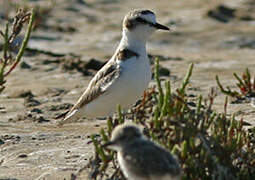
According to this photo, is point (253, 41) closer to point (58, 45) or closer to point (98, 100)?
point (58, 45)

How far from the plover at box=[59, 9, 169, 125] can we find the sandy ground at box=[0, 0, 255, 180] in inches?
13.5

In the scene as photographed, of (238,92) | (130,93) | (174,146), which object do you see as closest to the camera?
(174,146)

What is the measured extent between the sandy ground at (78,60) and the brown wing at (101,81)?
1.30ft

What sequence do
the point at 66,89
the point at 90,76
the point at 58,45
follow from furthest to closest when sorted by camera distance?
the point at 58,45
the point at 90,76
the point at 66,89

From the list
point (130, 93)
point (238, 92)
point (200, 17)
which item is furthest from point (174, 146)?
point (200, 17)

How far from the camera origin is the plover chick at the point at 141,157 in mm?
3758

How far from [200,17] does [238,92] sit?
6.11 meters

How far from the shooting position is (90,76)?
9.79 metres

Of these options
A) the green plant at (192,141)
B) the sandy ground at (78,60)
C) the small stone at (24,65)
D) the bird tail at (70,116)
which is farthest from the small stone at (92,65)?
the green plant at (192,141)

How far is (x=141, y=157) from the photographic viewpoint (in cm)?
385

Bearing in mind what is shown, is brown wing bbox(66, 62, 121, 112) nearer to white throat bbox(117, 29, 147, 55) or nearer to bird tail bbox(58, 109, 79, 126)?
bird tail bbox(58, 109, 79, 126)

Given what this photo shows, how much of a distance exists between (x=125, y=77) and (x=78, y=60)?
14.7 feet

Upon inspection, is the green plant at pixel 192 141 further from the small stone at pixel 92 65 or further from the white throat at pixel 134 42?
the small stone at pixel 92 65

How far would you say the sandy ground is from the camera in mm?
5973
